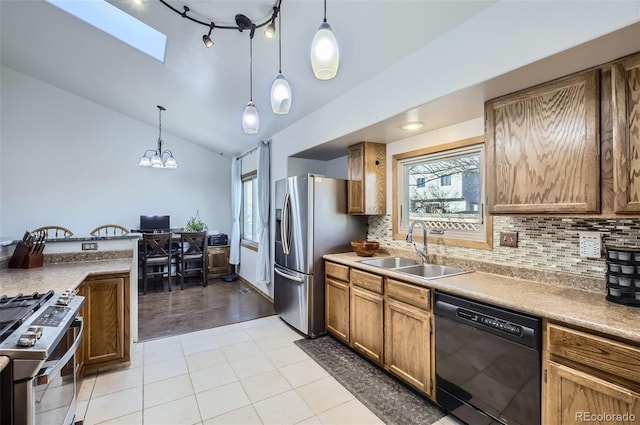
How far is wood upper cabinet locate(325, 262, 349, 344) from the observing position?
277 centimetres

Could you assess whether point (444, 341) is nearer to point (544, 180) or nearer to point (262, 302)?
point (544, 180)

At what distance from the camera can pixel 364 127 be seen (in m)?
2.53

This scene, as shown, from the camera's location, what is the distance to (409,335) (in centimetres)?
210

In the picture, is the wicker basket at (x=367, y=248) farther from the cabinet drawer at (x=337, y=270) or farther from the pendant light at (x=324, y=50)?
the pendant light at (x=324, y=50)

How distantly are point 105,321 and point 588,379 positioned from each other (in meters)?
3.03

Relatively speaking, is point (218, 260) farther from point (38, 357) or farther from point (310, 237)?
point (38, 357)

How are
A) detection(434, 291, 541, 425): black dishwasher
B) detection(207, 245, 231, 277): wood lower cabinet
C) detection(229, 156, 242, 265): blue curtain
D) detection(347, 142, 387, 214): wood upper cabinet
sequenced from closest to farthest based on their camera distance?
detection(434, 291, 541, 425): black dishwasher, detection(347, 142, 387, 214): wood upper cabinet, detection(229, 156, 242, 265): blue curtain, detection(207, 245, 231, 277): wood lower cabinet

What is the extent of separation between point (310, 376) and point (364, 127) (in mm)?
2109

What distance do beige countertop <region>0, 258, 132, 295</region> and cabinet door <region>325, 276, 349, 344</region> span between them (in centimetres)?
182

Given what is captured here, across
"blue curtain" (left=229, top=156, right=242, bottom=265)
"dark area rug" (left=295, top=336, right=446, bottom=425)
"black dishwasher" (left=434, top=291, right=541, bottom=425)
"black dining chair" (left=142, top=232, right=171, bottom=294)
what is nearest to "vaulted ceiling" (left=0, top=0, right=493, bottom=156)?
"blue curtain" (left=229, top=156, right=242, bottom=265)

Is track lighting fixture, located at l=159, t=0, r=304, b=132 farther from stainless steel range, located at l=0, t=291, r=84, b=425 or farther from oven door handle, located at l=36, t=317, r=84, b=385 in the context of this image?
oven door handle, located at l=36, t=317, r=84, b=385

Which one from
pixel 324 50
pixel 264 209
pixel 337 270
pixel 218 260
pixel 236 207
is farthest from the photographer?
pixel 218 260

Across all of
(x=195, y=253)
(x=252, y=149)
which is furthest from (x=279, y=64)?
(x=195, y=253)

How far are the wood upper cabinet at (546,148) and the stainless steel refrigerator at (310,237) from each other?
5.21 ft
